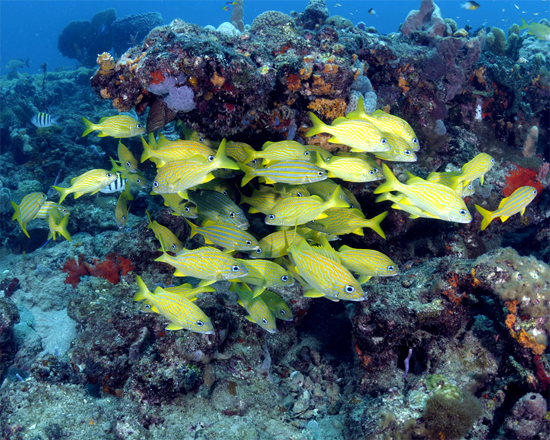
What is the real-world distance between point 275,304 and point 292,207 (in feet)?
4.91

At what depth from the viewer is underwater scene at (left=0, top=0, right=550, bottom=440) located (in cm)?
323

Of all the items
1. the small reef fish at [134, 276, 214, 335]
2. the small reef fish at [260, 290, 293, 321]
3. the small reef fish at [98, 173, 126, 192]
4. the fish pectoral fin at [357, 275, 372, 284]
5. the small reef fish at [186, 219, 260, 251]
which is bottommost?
the small reef fish at [260, 290, 293, 321]

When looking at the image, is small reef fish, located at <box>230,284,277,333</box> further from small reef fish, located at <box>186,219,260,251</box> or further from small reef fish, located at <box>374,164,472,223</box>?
small reef fish, located at <box>374,164,472,223</box>

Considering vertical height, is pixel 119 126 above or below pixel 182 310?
above

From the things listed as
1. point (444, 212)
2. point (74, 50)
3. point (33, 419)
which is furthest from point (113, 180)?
point (74, 50)

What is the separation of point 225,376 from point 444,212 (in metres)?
3.32

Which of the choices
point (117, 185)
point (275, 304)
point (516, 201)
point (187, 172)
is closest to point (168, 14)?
point (117, 185)

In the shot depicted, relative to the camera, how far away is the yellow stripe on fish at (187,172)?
122 inches

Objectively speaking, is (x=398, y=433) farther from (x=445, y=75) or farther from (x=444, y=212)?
(x=445, y=75)

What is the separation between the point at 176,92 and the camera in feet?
13.1

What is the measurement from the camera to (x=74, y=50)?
2411 centimetres

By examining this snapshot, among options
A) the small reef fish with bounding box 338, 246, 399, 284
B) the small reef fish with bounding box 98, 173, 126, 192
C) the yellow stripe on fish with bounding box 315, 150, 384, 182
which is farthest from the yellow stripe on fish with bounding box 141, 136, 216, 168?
the small reef fish with bounding box 338, 246, 399, 284

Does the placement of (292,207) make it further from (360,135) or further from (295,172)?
(360,135)

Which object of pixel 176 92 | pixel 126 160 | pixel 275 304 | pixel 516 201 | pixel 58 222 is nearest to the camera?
pixel 516 201
